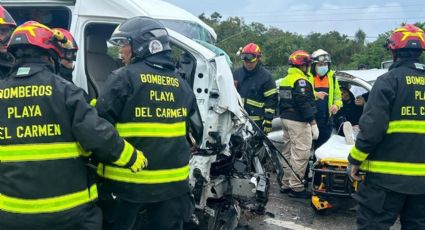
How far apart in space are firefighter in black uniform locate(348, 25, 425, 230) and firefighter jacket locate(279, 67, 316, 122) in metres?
2.75

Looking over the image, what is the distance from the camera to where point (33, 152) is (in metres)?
2.63

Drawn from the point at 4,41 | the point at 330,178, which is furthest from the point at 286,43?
the point at 4,41

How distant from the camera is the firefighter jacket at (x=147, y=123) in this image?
320 cm

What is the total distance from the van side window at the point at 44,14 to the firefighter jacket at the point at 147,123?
73.7 inches

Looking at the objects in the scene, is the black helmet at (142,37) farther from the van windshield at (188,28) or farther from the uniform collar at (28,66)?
the van windshield at (188,28)

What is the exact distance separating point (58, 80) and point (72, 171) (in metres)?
0.52

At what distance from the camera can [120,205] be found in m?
3.34

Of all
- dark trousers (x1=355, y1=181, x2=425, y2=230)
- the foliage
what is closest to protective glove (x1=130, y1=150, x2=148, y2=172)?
dark trousers (x1=355, y1=181, x2=425, y2=230)

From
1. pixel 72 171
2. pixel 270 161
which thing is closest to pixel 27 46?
pixel 72 171

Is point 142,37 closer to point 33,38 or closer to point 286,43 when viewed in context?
point 33,38

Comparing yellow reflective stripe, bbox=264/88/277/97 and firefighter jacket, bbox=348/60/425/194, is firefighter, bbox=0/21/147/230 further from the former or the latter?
yellow reflective stripe, bbox=264/88/277/97

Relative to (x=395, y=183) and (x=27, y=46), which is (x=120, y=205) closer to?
(x=27, y=46)

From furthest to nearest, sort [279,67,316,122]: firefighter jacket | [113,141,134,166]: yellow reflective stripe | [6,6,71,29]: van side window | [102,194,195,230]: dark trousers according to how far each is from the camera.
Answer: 1. [279,67,316,122]: firefighter jacket
2. [6,6,71,29]: van side window
3. [102,194,195,230]: dark trousers
4. [113,141,134,166]: yellow reflective stripe

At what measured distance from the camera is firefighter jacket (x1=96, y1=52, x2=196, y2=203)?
320cm
